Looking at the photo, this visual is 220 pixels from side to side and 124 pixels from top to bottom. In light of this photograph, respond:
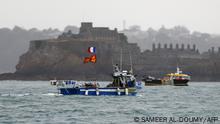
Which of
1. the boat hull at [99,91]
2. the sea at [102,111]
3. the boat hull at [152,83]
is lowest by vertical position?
the sea at [102,111]

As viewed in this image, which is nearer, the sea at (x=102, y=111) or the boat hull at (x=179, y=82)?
the sea at (x=102, y=111)

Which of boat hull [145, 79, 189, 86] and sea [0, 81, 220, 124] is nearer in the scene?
sea [0, 81, 220, 124]

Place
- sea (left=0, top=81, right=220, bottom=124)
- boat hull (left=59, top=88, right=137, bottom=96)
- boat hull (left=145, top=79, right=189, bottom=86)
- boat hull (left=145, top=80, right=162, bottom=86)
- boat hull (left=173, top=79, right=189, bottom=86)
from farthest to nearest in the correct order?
Answer: boat hull (left=145, top=80, right=162, bottom=86) → boat hull (left=145, top=79, right=189, bottom=86) → boat hull (left=173, top=79, right=189, bottom=86) → boat hull (left=59, top=88, right=137, bottom=96) → sea (left=0, top=81, right=220, bottom=124)

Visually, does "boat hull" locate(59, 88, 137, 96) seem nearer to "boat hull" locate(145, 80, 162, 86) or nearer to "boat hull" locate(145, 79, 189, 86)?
"boat hull" locate(145, 79, 189, 86)

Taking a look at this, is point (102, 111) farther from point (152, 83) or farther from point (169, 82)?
point (152, 83)

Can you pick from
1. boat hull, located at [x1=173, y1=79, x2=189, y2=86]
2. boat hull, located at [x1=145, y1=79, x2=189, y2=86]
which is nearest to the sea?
boat hull, located at [x1=173, y1=79, x2=189, y2=86]

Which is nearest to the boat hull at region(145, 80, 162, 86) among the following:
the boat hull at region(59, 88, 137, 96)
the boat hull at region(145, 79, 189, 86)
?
the boat hull at region(145, 79, 189, 86)

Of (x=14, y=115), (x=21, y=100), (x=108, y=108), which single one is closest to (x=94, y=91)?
(x=21, y=100)

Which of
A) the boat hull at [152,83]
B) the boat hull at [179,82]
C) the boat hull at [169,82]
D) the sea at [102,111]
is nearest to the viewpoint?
the sea at [102,111]

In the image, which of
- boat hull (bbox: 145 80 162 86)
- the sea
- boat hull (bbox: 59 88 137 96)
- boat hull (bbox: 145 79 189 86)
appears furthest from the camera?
boat hull (bbox: 145 80 162 86)

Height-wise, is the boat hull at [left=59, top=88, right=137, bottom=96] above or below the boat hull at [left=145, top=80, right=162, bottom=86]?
below

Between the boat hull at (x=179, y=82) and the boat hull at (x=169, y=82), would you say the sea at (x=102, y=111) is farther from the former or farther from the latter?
the boat hull at (x=169, y=82)

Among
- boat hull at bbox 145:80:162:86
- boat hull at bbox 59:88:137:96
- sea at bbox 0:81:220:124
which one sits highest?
boat hull at bbox 145:80:162:86

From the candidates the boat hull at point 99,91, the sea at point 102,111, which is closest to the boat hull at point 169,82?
the boat hull at point 99,91
